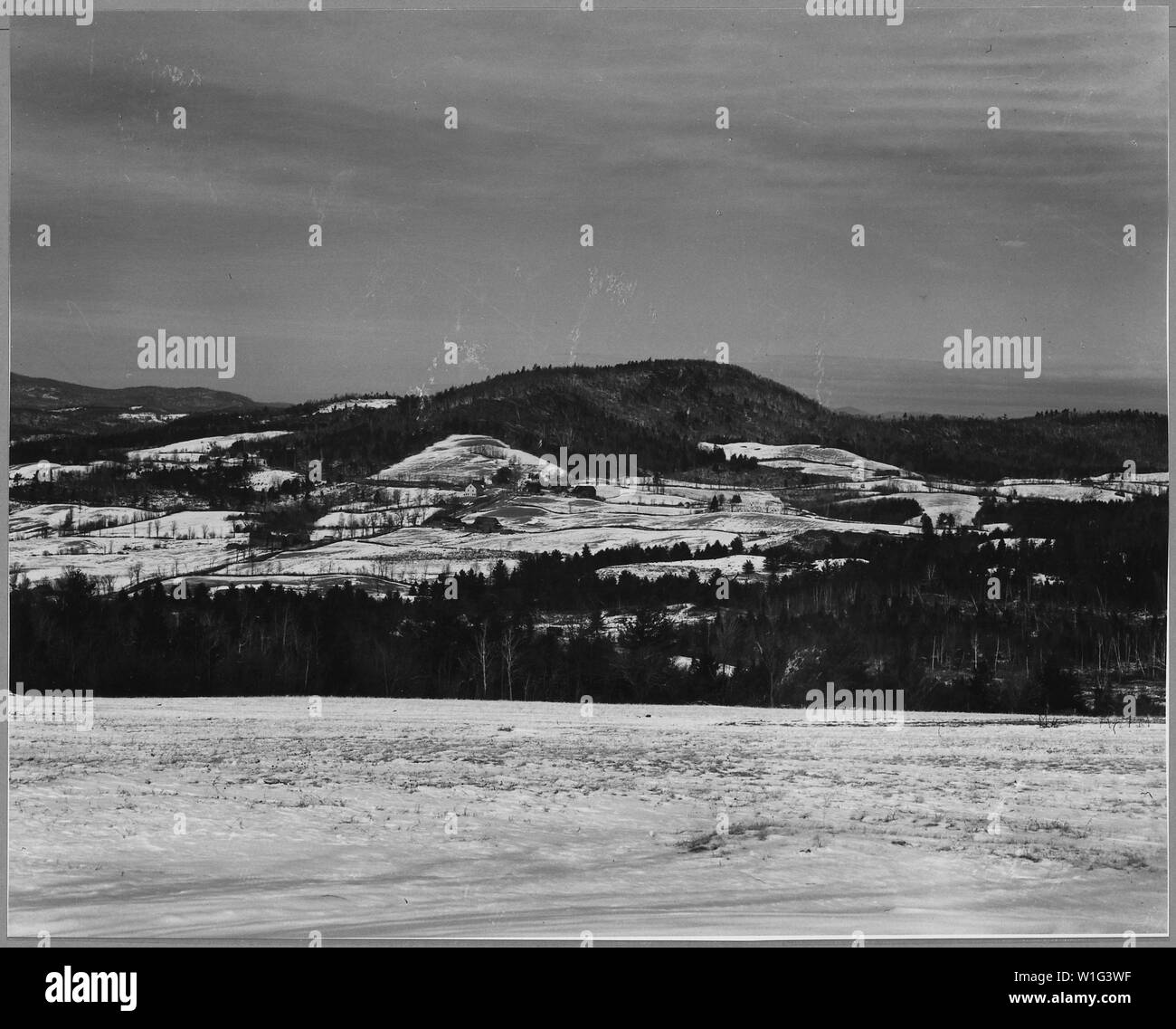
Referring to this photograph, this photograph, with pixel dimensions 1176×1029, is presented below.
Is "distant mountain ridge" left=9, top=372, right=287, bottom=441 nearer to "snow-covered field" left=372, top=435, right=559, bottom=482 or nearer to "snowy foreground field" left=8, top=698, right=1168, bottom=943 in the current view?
"snow-covered field" left=372, top=435, right=559, bottom=482

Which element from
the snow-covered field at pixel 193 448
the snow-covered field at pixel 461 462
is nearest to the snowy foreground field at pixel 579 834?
the snow-covered field at pixel 193 448

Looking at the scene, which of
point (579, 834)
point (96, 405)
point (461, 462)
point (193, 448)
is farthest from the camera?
point (461, 462)

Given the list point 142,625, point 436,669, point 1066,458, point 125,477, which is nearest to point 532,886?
point 436,669

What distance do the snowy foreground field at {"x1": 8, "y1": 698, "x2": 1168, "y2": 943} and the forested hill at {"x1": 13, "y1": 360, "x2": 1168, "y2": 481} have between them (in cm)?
282

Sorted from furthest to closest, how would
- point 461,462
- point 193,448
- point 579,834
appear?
point 461,462
point 193,448
point 579,834

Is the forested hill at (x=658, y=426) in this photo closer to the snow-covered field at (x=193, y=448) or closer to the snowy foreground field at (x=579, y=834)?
the snow-covered field at (x=193, y=448)

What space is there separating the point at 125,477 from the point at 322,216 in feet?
11.4

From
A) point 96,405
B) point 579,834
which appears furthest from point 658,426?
point 96,405

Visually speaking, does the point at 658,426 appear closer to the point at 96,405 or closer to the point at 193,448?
the point at 193,448

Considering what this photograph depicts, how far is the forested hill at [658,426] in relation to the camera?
10.4 m

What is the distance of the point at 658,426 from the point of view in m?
10.6

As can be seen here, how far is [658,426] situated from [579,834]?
165 inches

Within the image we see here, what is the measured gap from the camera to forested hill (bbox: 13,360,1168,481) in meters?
10.4
